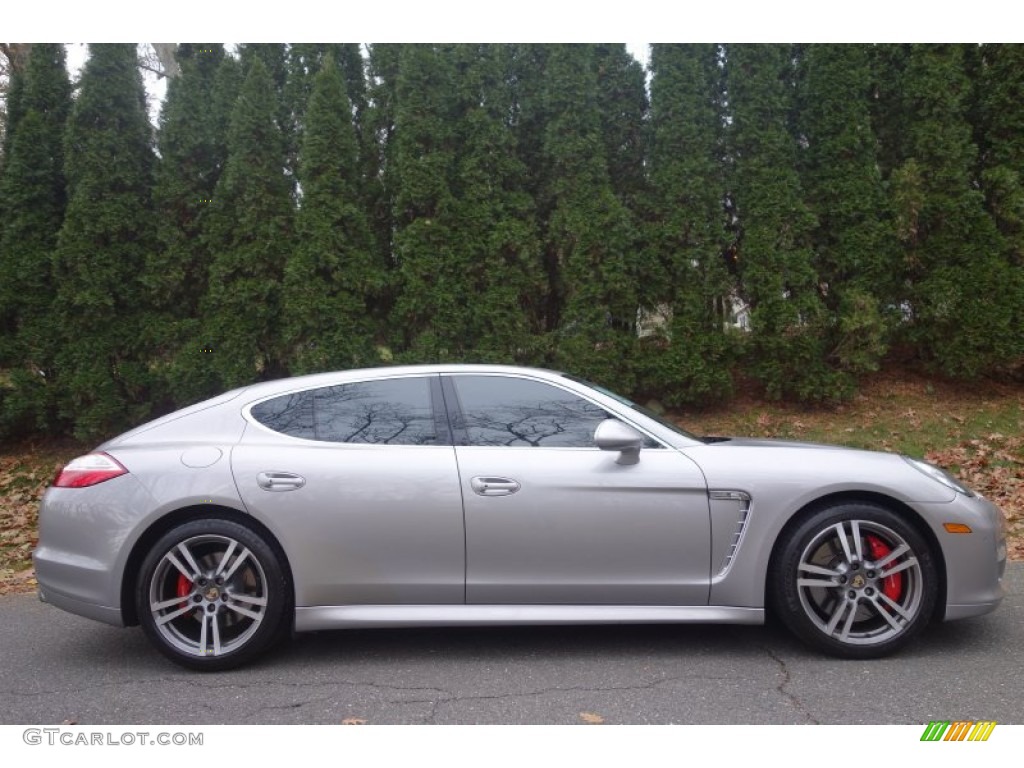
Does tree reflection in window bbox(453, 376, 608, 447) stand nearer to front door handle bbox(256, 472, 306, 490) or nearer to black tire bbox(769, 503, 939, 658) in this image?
front door handle bbox(256, 472, 306, 490)

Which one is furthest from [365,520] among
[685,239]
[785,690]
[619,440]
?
[685,239]

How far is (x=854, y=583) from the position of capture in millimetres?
3719

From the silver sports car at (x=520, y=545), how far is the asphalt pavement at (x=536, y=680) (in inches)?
8.2

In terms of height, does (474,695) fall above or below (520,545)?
below

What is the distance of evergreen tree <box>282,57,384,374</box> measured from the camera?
8383 mm

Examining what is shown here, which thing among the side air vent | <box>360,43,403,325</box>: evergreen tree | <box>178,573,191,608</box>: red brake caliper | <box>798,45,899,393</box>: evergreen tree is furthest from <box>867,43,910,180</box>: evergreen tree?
<box>178,573,191,608</box>: red brake caliper

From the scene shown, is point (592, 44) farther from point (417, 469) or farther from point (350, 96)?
point (417, 469)

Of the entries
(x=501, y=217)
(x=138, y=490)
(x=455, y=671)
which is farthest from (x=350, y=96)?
(x=455, y=671)

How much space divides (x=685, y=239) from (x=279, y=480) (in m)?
6.24

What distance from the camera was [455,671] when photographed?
3.69 meters

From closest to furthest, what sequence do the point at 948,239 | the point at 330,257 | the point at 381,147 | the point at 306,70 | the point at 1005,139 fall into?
the point at 330,257, the point at 948,239, the point at 1005,139, the point at 381,147, the point at 306,70
